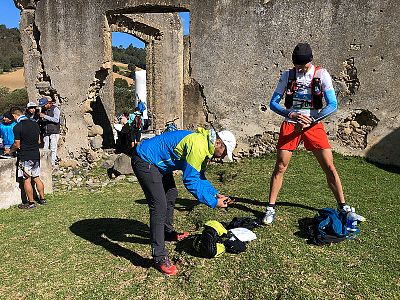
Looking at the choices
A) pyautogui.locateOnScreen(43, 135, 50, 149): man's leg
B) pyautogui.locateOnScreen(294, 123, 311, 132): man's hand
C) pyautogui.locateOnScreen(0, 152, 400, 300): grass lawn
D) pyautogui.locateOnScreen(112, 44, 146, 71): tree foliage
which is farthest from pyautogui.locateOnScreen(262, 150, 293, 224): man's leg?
pyautogui.locateOnScreen(112, 44, 146, 71): tree foliage

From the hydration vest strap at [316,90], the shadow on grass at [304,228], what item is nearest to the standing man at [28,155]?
the shadow on grass at [304,228]

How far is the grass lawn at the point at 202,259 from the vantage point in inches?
132

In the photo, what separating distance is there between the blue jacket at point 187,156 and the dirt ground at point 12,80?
147 feet

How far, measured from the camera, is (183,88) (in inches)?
318

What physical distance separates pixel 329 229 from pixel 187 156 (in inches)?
69.7

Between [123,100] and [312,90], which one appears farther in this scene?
[123,100]

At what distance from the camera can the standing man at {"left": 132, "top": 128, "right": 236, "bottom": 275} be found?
3.35 m

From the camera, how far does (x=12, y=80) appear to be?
155 feet

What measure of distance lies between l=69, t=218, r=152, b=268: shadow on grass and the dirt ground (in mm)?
43215

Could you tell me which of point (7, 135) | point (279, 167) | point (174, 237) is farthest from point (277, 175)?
point (7, 135)

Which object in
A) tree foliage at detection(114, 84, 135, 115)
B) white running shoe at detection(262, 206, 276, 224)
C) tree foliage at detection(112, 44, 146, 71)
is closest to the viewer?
white running shoe at detection(262, 206, 276, 224)

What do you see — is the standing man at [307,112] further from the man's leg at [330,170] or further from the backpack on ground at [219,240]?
the backpack on ground at [219,240]

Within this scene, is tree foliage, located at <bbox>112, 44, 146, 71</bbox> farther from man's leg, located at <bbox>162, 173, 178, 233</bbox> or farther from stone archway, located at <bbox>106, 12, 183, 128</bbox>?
A: man's leg, located at <bbox>162, 173, 178, 233</bbox>

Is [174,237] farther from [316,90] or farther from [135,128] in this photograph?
[135,128]
